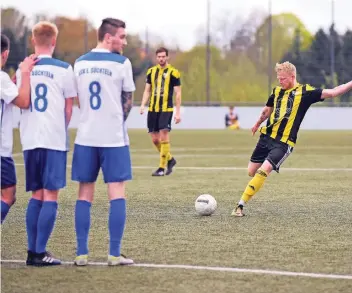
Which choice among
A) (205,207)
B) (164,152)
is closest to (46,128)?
(205,207)

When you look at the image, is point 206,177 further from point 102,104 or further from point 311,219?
point 102,104

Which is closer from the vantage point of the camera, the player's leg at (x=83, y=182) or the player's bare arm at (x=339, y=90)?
the player's leg at (x=83, y=182)

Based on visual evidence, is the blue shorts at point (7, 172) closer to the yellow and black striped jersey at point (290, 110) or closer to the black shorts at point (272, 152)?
the black shorts at point (272, 152)

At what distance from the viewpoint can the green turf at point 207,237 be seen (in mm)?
6903

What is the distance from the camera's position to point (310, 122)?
155 feet

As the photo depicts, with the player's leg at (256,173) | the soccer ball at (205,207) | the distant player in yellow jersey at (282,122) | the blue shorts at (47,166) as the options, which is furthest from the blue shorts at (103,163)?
the distant player in yellow jersey at (282,122)

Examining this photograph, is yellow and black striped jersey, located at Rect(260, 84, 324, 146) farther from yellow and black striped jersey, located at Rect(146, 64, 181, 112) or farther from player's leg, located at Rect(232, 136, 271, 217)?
yellow and black striped jersey, located at Rect(146, 64, 181, 112)

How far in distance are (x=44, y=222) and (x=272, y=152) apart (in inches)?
170

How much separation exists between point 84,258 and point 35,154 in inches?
36.1

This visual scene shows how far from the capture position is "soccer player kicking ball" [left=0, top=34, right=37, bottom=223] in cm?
748

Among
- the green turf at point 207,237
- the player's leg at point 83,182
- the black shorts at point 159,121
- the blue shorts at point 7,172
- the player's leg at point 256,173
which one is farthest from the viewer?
the black shorts at point 159,121

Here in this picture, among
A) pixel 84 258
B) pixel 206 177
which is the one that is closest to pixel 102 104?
pixel 84 258

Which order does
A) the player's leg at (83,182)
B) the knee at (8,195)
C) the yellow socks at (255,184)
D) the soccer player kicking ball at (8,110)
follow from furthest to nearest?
1. the yellow socks at (255,184)
2. the knee at (8,195)
3. the player's leg at (83,182)
4. the soccer player kicking ball at (8,110)

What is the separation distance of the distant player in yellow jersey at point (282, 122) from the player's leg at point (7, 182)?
3.90m
